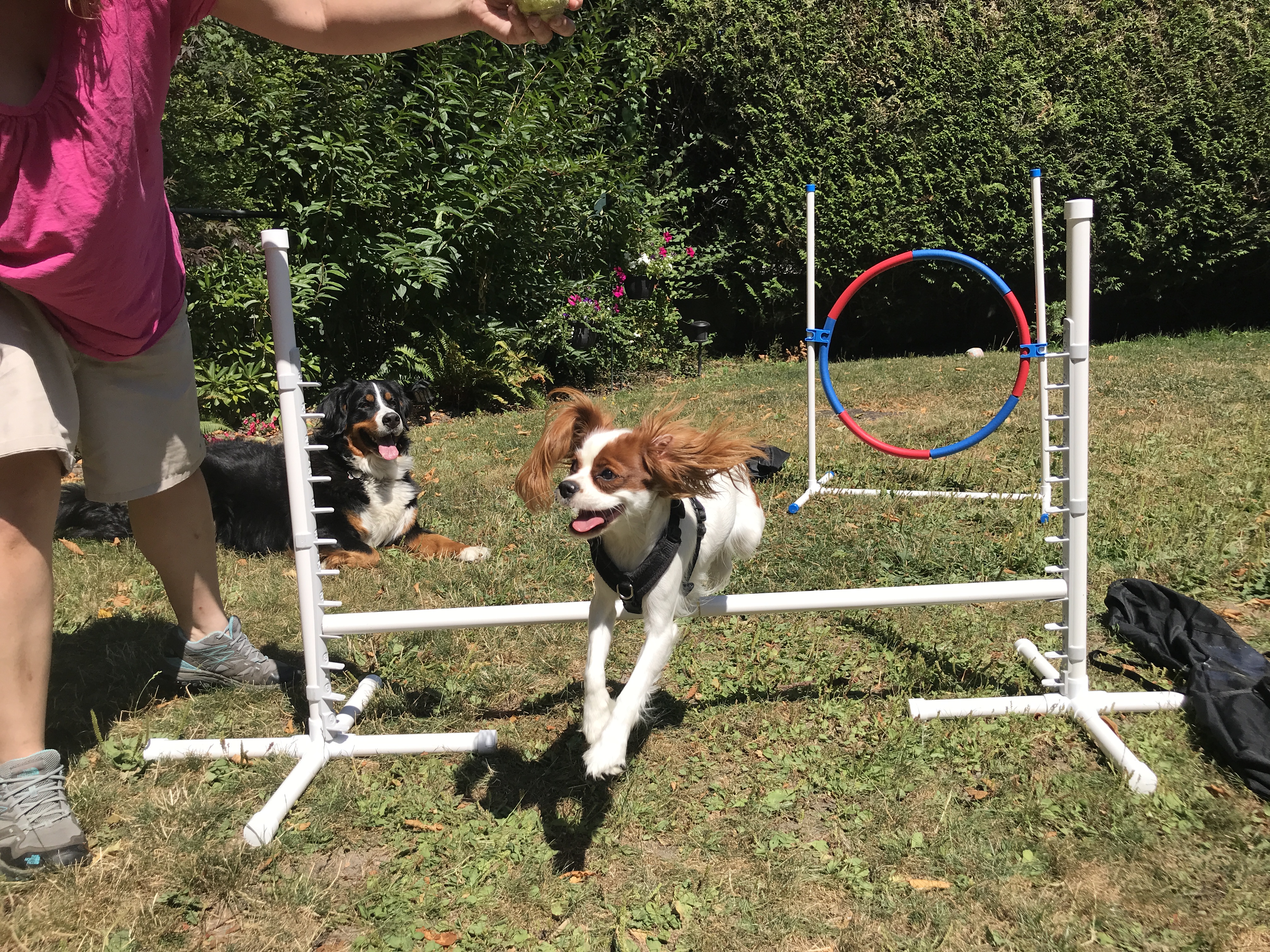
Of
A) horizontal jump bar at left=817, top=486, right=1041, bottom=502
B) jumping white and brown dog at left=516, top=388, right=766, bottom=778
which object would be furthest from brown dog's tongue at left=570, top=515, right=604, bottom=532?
horizontal jump bar at left=817, top=486, right=1041, bottom=502

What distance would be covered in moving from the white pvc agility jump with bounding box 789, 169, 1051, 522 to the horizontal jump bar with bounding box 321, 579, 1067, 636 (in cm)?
196

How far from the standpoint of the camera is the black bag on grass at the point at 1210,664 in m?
2.60

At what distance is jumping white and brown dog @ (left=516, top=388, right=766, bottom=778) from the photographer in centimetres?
254

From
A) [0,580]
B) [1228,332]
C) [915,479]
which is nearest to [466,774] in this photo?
[0,580]

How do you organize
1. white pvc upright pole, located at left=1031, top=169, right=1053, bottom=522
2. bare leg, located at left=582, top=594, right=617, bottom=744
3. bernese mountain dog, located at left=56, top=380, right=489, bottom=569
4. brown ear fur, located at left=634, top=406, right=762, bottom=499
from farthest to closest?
bernese mountain dog, located at left=56, top=380, right=489, bottom=569, white pvc upright pole, located at left=1031, top=169, right=1053, bottom=522, brown ear fur, located at left=634, top=406, right=762, bottom=499, bare leg, located at left=582, top=594, right=617, bottom=744

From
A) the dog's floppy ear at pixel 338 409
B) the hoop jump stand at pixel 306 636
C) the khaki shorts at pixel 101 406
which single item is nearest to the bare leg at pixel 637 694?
the hoop jump stand at pixel 306 636

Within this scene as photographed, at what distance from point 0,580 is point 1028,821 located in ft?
9.06

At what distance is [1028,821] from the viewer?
8.04 feet

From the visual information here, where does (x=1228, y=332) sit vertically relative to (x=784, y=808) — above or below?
above

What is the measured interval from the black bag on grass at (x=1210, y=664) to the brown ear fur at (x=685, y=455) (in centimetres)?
168

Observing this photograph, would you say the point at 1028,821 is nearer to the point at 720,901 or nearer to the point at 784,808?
the point at 784,808

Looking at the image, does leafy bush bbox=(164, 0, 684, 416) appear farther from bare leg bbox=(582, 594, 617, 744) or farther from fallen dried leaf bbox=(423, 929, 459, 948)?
fallen dried leaf bbox=(423, 929, 459, 948)

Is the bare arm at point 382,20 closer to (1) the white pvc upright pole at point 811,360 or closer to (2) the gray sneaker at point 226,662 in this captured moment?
(2) the gray sneaker at point 226,662

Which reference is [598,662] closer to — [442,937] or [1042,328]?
[442,937]
